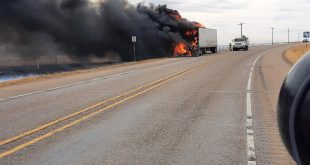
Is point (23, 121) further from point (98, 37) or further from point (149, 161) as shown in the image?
point (98, 37)

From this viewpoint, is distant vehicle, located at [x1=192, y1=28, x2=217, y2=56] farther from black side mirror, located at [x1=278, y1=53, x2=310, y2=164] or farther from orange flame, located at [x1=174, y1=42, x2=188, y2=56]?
black side mirror, located at [x1=278, y1=53, x2=310, y2=164]

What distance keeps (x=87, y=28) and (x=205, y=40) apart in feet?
57.7

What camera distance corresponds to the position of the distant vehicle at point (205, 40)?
62.3 meters

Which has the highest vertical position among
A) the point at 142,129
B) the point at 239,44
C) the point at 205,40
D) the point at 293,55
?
the point at 205,40

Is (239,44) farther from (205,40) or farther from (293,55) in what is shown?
(293,55)

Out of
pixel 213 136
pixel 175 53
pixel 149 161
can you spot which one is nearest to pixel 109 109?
pixel 213 136

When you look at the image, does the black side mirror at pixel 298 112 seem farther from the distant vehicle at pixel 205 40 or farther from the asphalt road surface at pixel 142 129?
the distant vehicle at pixel 205 40

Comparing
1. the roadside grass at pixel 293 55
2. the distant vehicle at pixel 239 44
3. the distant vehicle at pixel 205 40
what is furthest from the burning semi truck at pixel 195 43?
the distant vehicle at pixel 239 44

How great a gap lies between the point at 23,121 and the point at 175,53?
55.5 m

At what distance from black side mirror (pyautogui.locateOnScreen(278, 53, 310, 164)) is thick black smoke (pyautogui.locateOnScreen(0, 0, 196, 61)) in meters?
44.4

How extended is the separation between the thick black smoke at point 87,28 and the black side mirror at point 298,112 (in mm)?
44381

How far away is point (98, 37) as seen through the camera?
59.8 m

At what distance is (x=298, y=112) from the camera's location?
2531mm

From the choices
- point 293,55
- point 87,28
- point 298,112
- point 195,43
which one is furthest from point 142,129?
point 195,43
